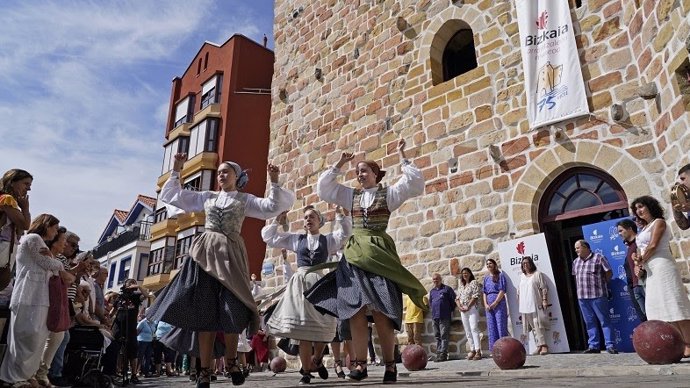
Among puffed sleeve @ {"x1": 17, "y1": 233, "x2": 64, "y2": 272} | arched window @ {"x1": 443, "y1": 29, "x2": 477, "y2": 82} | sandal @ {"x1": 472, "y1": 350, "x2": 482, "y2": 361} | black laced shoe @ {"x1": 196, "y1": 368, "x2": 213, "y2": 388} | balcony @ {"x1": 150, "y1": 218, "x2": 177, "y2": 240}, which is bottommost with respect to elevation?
black laced shoe @ {"x1": 196, "y1": 368, "x2": 213, "y2": 388}

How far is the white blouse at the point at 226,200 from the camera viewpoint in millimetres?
3863

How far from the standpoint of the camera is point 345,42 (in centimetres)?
973

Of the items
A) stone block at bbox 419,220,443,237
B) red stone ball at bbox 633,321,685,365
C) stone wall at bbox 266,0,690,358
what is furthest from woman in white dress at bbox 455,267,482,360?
red stone ball at bbox 633,321,685,365

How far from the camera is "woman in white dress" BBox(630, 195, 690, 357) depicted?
14.3ft

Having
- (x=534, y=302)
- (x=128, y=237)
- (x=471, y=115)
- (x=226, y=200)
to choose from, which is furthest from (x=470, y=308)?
(x=128, y=237)

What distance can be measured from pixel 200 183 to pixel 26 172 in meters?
18.0

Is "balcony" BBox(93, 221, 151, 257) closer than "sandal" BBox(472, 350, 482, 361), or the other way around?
"sandal" BBox(472, 350, 482, 361)

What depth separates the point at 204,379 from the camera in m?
3.23

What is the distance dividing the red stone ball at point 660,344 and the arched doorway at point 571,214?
2538 millimetres

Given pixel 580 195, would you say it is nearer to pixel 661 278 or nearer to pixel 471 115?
pixel 471 115

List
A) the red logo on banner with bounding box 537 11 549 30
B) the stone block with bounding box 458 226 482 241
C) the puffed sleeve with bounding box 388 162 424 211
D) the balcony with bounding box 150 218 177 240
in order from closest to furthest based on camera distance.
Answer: the puffed sleeve with bounding box 388 162 424 211
the red logo on banner with bounding box 537 11 549 30
the stone block with bounding box 458 226 482 241
the balcony with bounding box 150 218 177 240

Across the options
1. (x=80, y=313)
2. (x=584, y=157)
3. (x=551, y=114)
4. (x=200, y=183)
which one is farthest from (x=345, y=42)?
(x=200, y=183)

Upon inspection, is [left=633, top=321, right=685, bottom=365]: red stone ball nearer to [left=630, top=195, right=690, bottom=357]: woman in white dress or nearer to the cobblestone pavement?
the cobblestone pavement

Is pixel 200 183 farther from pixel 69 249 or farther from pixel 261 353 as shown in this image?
pixel 69 249
